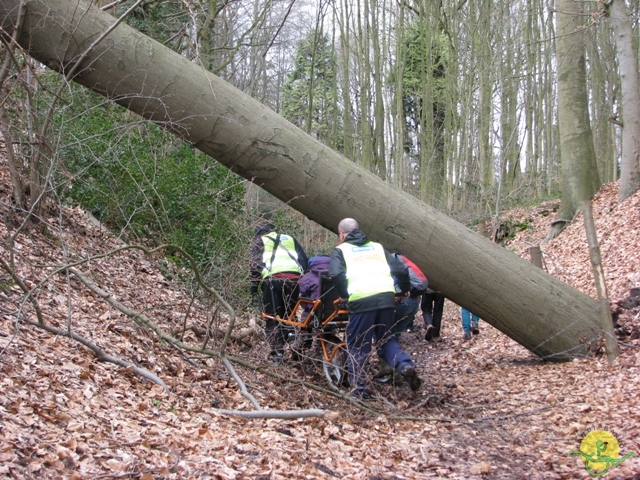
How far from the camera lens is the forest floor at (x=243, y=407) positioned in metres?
3.52

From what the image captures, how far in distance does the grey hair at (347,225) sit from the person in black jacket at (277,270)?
92cm

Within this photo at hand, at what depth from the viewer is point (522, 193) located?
22.1 metres

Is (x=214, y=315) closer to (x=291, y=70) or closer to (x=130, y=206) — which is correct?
(x=130, y=206)

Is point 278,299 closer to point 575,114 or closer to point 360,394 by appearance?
point 360,394

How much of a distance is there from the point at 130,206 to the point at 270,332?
143 inches

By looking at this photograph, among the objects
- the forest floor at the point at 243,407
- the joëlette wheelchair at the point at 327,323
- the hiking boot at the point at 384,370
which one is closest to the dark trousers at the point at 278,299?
the joëlette wheelchair at the point at 327,323

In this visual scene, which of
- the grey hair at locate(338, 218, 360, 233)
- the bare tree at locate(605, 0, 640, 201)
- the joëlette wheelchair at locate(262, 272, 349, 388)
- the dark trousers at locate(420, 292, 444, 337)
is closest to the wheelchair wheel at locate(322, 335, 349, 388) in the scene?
the joëlette wheelchair at locate(262, 272, 349, 388)

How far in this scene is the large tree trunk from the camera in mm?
6410

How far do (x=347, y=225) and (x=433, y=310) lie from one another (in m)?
4.49

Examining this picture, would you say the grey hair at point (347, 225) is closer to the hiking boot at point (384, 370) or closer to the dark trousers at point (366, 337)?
the dark trousers at point (366, 337)

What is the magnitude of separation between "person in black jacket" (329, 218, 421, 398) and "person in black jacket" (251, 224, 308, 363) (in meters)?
1.01

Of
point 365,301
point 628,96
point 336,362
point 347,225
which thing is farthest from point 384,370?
point 628,96

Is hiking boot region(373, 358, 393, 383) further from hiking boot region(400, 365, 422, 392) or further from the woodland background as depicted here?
hiking boot region(400, 365, 422, 392)

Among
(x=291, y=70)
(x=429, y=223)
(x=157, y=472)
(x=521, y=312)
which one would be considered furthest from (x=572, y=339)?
(x=291, y=70)
